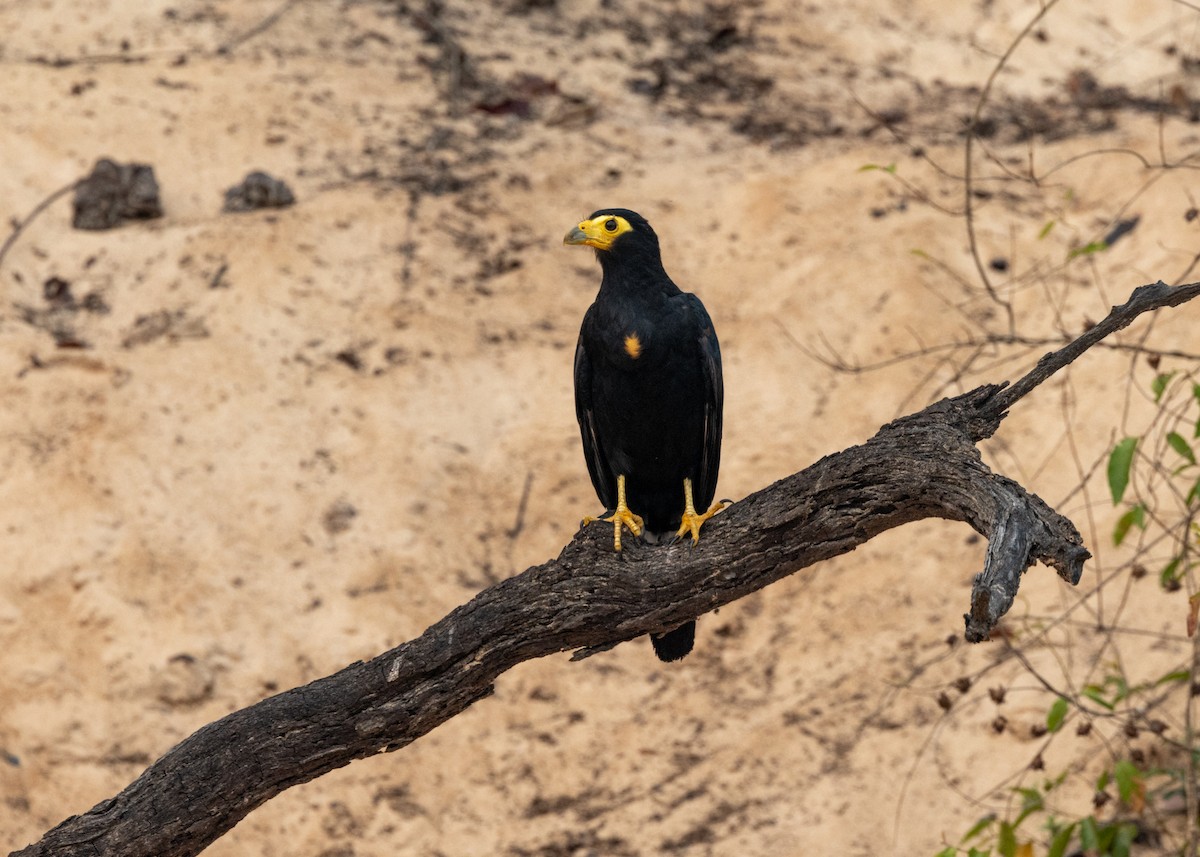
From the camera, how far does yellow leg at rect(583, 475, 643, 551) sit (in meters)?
3.64

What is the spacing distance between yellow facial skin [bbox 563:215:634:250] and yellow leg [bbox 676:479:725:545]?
80cm

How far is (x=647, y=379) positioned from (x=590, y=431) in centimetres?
45

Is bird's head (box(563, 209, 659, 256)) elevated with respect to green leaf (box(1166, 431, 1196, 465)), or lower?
elevated

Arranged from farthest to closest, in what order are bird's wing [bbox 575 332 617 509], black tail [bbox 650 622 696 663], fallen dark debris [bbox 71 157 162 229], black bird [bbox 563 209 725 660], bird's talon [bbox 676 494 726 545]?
fallen dark debris [bbox 71 157 162 229] < bird's wing [bbox 575 332 617 509] < black bird [bbox 563 209 725 660] < black tail [bbox 650 622 696 663] < bird's talon [bbox 676 494 726 545]

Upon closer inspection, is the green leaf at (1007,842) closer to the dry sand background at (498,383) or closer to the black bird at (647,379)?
the dry sand background at (498,383)

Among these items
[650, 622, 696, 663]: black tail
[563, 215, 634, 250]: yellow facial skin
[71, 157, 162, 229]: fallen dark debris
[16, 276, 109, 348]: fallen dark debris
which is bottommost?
[16, 276, 109, 348]: fallen dark debris

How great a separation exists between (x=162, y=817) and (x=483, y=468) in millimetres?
3825

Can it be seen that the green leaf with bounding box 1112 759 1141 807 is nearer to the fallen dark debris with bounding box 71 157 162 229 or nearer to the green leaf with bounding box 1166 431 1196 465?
the green leaf with bounding box 1166 431 1196 465

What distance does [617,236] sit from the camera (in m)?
4.41

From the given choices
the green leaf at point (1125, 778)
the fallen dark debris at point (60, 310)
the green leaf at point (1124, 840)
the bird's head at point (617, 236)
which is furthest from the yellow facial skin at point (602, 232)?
the fallen dark debris at point (60, 310)

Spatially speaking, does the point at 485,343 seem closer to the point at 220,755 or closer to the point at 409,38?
the point at 409,38

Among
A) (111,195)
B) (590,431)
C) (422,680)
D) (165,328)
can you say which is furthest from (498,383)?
(422,680)

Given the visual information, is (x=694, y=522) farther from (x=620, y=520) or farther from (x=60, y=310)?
(x=60, y=310)

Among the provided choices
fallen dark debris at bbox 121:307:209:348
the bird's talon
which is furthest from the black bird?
fallen dark debris at bbox 121:307:209:348
